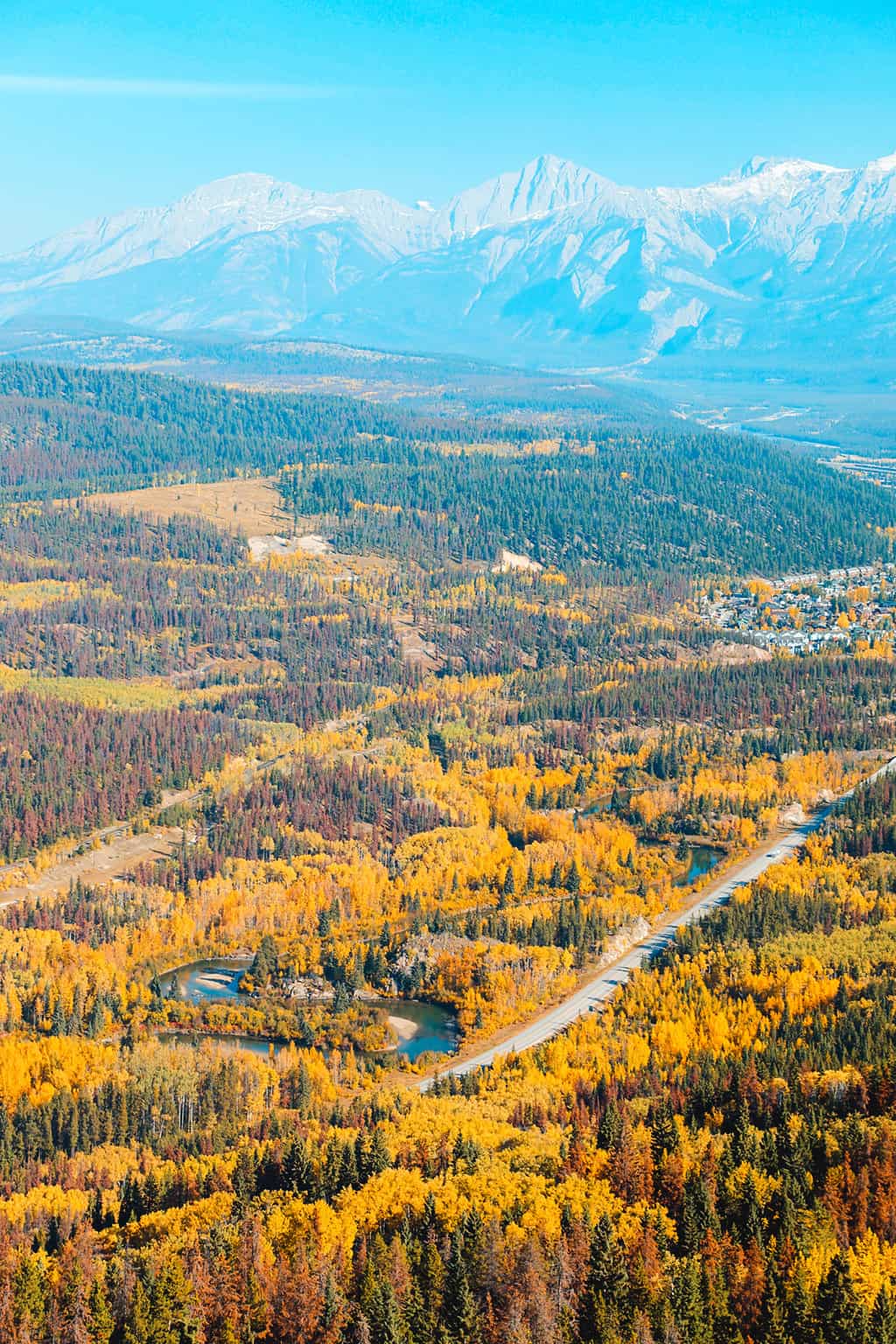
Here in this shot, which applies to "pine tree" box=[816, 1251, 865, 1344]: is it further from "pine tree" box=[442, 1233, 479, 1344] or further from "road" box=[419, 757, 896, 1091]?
"road" box=[419, 757, 896, 1091]

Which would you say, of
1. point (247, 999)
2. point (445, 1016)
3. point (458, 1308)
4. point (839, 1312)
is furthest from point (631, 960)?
point (839, 1312)

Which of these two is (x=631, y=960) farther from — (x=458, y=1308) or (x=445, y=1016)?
(x=458, y=1308)

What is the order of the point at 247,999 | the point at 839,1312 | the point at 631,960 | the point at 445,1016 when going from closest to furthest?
the point at 839,1312 → the point at 445,1016 → the point at 247,999 → the point at 631,960

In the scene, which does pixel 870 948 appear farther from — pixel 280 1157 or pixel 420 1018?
pixel 280 1157

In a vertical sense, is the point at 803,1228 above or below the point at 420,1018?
above

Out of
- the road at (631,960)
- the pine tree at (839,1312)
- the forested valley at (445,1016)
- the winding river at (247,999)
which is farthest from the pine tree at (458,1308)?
the winding river at (247,999)

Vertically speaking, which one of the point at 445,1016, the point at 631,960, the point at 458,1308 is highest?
the point at 458,1308

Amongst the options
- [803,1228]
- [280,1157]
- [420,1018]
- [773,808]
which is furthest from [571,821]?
[803,1228]

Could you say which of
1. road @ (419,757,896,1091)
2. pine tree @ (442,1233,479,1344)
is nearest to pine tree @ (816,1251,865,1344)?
pine tree @ (442,1233,479,1344)
